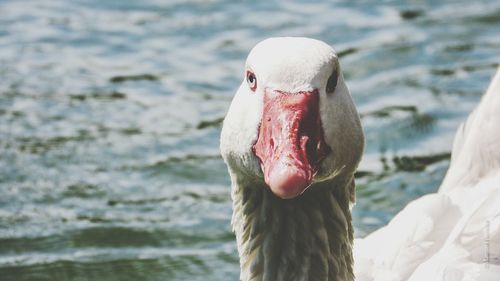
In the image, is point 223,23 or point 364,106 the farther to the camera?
point 223,23

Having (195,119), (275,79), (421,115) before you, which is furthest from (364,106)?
(275,79)

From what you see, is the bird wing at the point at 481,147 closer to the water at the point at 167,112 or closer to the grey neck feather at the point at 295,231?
the grey neck feather at the point at 295,231

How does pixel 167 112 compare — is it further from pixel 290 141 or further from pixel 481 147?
→ pixel 290 141

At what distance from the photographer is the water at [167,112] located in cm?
677

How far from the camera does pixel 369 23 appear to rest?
9938 mm

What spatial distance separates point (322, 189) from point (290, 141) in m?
0.69

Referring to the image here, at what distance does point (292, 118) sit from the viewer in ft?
12.0

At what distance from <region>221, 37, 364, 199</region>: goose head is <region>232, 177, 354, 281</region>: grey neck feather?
24 centimetres

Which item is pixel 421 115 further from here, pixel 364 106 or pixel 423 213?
pixel 423 213

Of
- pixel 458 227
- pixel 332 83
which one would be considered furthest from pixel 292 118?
pixel 458 227

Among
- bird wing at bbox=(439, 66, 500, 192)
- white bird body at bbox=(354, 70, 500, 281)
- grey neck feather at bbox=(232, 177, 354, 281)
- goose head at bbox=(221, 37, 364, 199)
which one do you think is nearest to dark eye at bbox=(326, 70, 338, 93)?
goose head at bbox=(221, 37, 364, 199)

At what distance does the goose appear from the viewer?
3725 millimetres

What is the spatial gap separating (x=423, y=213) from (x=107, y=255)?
7.32 feet

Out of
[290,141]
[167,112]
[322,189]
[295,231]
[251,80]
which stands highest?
[251,80]
